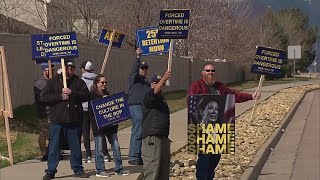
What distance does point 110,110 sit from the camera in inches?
390

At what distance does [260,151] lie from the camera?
13625 millimetres

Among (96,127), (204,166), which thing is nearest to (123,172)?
(96,127)

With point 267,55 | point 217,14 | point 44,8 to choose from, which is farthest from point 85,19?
point 267,55

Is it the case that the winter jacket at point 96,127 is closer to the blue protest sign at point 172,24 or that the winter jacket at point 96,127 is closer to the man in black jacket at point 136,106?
the man in black jacket at point 136,106

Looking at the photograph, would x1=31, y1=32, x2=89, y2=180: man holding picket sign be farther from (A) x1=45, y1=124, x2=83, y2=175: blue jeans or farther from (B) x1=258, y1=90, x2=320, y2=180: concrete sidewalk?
(B) x1=258, y1=90, x2=320, y2=180: concrete sidewalk

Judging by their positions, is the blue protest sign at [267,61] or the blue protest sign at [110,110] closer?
the blue protest sign at [110,110]

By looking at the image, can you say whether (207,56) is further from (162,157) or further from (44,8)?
(162,157)

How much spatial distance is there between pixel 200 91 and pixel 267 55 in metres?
9.63

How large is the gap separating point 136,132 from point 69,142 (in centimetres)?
161

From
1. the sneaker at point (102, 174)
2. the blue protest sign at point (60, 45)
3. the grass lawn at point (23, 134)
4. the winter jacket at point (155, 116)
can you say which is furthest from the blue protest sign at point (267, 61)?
the winter jacket at point (155, 116)

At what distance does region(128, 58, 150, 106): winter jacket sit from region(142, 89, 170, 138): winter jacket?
85.4 inches

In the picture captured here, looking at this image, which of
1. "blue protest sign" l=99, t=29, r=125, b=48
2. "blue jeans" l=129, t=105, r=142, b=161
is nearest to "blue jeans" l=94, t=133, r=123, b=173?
"blue jeans" l=129, t=105, r=142, b=161

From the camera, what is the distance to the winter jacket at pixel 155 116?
780 centimetres

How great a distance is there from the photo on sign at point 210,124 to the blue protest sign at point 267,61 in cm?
940
